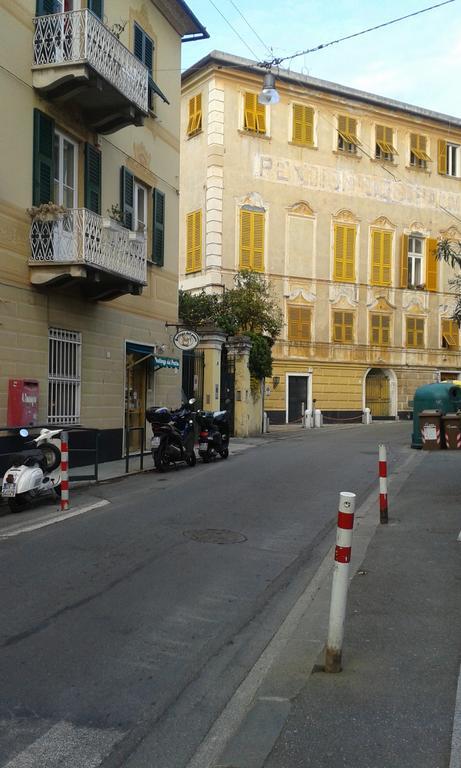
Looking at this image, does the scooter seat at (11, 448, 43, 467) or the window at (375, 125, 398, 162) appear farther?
the window at (375, 125, 398, 162)

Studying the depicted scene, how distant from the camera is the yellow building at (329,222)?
34.2 meters

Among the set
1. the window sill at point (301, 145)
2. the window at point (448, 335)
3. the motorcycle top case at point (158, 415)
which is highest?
the window sill at point (301, 145)

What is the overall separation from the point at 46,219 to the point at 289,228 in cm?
2371

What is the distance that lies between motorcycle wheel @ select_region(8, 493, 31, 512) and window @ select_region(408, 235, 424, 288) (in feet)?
107

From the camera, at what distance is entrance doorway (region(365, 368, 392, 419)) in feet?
127

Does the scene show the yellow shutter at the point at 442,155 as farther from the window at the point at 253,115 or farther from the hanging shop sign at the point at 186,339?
the hanging shop sign at the point at 186,339

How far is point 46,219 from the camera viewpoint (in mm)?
13336

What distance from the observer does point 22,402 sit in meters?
12.8

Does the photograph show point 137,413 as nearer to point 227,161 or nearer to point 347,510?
point 347,510

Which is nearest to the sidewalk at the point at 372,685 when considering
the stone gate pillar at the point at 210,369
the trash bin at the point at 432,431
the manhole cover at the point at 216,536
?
the manhole cover at the point at 216,536

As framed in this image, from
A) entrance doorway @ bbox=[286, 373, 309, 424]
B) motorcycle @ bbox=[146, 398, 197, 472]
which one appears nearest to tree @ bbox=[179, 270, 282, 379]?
entrance doorway @ bbox=[286, 373, 309, 424]

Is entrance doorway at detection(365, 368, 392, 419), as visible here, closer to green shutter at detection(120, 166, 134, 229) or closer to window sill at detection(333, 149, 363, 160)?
window sill at detection(333, 149, 363, 160)

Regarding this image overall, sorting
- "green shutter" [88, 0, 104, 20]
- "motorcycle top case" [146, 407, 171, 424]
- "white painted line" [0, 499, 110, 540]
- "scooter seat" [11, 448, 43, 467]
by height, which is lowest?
"white painted line" [0, 499, 110, 540]

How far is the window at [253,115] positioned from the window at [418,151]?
9389mm
